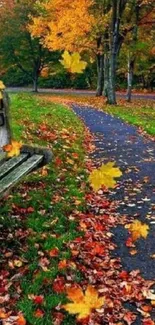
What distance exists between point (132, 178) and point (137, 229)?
2755 millimetres

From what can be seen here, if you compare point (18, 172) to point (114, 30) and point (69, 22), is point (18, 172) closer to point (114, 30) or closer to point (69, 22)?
point (114, 30)

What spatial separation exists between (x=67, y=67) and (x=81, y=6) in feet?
82.2

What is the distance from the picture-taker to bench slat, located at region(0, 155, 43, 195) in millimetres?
4510

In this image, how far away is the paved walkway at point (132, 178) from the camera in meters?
5.42

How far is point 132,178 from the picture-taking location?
351 inches

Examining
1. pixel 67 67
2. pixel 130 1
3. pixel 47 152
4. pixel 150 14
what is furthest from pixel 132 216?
pixel 150 14

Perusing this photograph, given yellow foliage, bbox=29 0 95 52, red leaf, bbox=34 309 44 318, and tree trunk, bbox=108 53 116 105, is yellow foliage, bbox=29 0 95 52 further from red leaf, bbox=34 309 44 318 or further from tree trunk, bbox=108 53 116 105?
red leaf, bbox=34 309 44 318

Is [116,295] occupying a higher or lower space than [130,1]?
lower

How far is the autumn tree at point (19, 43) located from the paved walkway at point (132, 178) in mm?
28375

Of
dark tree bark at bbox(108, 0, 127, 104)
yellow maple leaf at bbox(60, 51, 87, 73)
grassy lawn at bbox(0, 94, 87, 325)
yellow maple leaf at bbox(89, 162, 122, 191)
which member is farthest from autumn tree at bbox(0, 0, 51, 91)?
yellow maple leaf at bbox(60, 51, 87, 73)

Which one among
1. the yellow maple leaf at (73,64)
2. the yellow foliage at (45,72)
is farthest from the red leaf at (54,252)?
the yellow foliage at (45,72)

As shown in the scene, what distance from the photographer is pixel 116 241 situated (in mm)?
5832

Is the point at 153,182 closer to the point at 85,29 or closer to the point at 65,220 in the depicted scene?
the point at 65,220

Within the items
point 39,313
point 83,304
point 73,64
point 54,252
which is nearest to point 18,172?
point 54,252
